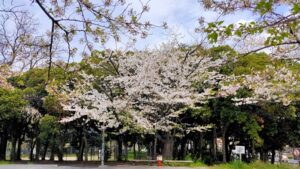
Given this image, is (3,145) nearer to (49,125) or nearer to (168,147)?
(49,125)

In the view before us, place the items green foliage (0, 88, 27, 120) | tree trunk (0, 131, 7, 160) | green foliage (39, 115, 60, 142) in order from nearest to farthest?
1. green foliage (0, 88, 27, 120)
2. green foliage (39, 115, 60, 142)
3. tree trunk (0, 131, 7, 160)

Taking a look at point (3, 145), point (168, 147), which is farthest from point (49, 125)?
point (168, 147)

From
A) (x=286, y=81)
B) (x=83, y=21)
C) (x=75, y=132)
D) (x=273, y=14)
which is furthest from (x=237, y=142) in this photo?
(x=83, y=21)

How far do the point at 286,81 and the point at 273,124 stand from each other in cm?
1731

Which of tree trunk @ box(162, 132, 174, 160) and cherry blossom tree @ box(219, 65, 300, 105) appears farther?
tree trunk @ box(162, 132, 174, 160)

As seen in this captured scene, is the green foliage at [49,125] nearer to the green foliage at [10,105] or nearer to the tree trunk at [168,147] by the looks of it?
the green foliage at [10,105]

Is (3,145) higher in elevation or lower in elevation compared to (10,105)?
lower

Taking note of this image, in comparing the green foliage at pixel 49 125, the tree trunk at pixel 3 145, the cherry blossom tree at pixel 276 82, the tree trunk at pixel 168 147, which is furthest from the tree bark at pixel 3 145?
the cherry blossom tree at pixel 276 82

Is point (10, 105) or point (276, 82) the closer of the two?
point (276, 82)

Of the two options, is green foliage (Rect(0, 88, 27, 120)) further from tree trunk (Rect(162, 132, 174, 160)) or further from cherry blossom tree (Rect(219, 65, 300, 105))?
cherry blossom tree (Rect(219, 65, 300, 105))

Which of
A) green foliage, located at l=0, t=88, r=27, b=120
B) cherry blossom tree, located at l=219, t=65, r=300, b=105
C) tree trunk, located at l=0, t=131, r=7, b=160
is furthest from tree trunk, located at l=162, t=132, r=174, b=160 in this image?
cherry blossom tree, located at l=219, t=65, r=300, b=105

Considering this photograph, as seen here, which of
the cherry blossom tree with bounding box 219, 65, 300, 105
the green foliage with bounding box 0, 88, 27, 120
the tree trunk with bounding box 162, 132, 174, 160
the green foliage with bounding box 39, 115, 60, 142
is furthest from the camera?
the green foliage with bounding box 39, 115, 60, 142

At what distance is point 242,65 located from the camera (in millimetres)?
24906

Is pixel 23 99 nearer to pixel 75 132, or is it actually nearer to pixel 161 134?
pixel 75 132
